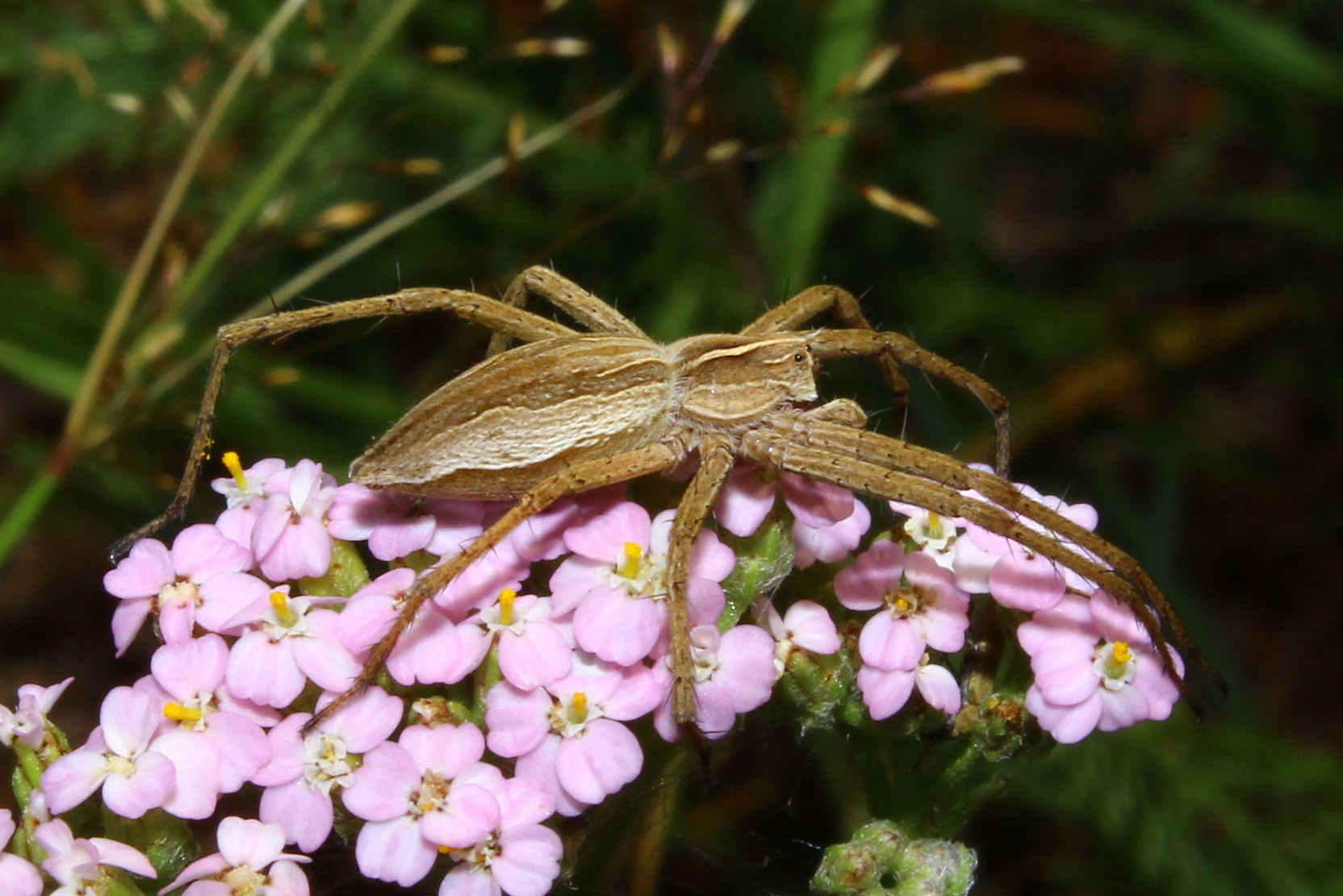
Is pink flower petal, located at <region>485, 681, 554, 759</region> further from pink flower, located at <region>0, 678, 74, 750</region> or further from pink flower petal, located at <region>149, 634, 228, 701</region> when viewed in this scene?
pink flower, located at <region>0, 678, 74, 750</region>

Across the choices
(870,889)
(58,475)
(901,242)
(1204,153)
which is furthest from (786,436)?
(1204,153)

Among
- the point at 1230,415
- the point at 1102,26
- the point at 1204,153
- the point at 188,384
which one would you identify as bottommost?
the point at 1230,415

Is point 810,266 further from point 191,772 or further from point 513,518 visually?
point 191,772

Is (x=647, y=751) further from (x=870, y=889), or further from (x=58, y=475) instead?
(x=58, y=475)

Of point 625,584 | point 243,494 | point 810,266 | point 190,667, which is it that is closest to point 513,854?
point 625,584

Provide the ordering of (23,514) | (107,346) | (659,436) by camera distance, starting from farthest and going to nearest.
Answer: (107,346), (23,514), (659,436)

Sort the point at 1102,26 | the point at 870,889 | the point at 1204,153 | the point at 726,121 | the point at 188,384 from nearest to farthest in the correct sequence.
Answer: the point at 870,889 < the point at 188,384 < the point at 1102,26 < the point at 726,121 < the point at 1204,153
